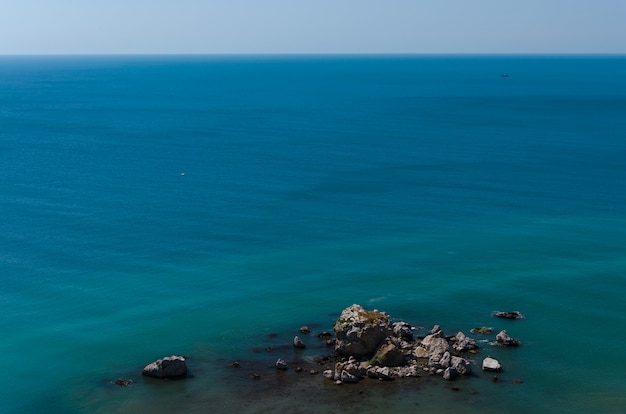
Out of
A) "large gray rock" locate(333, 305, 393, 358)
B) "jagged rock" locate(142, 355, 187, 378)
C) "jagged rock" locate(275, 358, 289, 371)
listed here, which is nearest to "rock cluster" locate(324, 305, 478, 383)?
"large gray rock" locate(333, 305, 393, 358)

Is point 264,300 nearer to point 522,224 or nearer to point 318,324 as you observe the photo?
point 318,324

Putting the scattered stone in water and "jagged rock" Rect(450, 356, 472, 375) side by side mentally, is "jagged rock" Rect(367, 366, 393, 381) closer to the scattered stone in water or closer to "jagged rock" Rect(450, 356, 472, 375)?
"jagged rock" Rect(450, 356, 472, 375)

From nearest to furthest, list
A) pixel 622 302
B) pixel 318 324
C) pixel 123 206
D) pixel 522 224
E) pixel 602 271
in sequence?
1. pixel 318 324
2. pixel 622 302
3. pixel 602 271
4. pixel 522 224
5. pixel 123 206

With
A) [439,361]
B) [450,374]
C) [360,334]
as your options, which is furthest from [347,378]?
[450,374]

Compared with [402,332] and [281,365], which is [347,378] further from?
[402,332]

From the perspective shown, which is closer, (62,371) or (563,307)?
(62,371)

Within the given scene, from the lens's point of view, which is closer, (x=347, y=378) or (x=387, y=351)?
(x=347, y=378)

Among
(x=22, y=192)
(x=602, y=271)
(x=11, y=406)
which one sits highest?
(x=22, y=192)

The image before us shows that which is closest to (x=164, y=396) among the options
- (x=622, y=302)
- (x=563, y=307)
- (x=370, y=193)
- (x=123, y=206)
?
(x=563, y=307)
